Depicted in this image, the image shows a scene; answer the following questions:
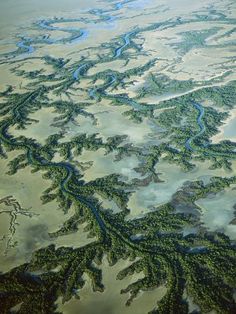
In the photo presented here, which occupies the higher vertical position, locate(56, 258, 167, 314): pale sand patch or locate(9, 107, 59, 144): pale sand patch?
locate(9, 107, 59, 144): pale sand patch

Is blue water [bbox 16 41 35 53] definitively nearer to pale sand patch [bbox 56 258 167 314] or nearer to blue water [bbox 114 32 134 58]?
blue water [bbox 114 32 134 58]

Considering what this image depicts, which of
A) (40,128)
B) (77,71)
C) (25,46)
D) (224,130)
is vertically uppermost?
(25,46)

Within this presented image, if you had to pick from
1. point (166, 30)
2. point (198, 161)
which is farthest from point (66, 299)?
point (166, 30)

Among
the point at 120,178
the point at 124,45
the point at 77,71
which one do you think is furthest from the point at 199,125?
the point at 124,45

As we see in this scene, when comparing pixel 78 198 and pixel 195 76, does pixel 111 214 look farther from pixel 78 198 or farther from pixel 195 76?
pixel 195 76

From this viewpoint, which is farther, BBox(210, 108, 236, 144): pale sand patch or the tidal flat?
BBox(210, 108, 236, 144): pale sand patch

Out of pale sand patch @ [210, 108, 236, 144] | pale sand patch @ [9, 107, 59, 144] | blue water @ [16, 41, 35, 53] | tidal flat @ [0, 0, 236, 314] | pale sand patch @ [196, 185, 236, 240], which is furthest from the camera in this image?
blue water @ [16, 41, 35, 53]

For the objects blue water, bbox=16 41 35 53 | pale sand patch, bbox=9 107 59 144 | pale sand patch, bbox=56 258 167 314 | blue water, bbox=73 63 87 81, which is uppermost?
blue water, bbox=16 41 35 53

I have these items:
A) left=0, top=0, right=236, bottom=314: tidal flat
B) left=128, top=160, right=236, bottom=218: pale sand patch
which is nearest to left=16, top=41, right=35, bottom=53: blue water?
left=0, top=0, right=236, bottom=314: tidal flat

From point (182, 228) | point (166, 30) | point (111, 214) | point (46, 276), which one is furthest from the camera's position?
point (166, 30)

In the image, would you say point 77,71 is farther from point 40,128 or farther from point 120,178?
point 120,178

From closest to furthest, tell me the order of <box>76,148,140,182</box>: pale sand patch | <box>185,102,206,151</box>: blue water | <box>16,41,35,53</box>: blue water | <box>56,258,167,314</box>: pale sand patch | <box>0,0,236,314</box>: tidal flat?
<box>56,258,167,314</box>: pale sand patch
<box>0,0,236,314</box>: tidal flat
<box>76,148,140,182</box>: pale sand patch
<box>185,102,206,151</box>: blue water
<box>16,41,35,53</box>: blue water
